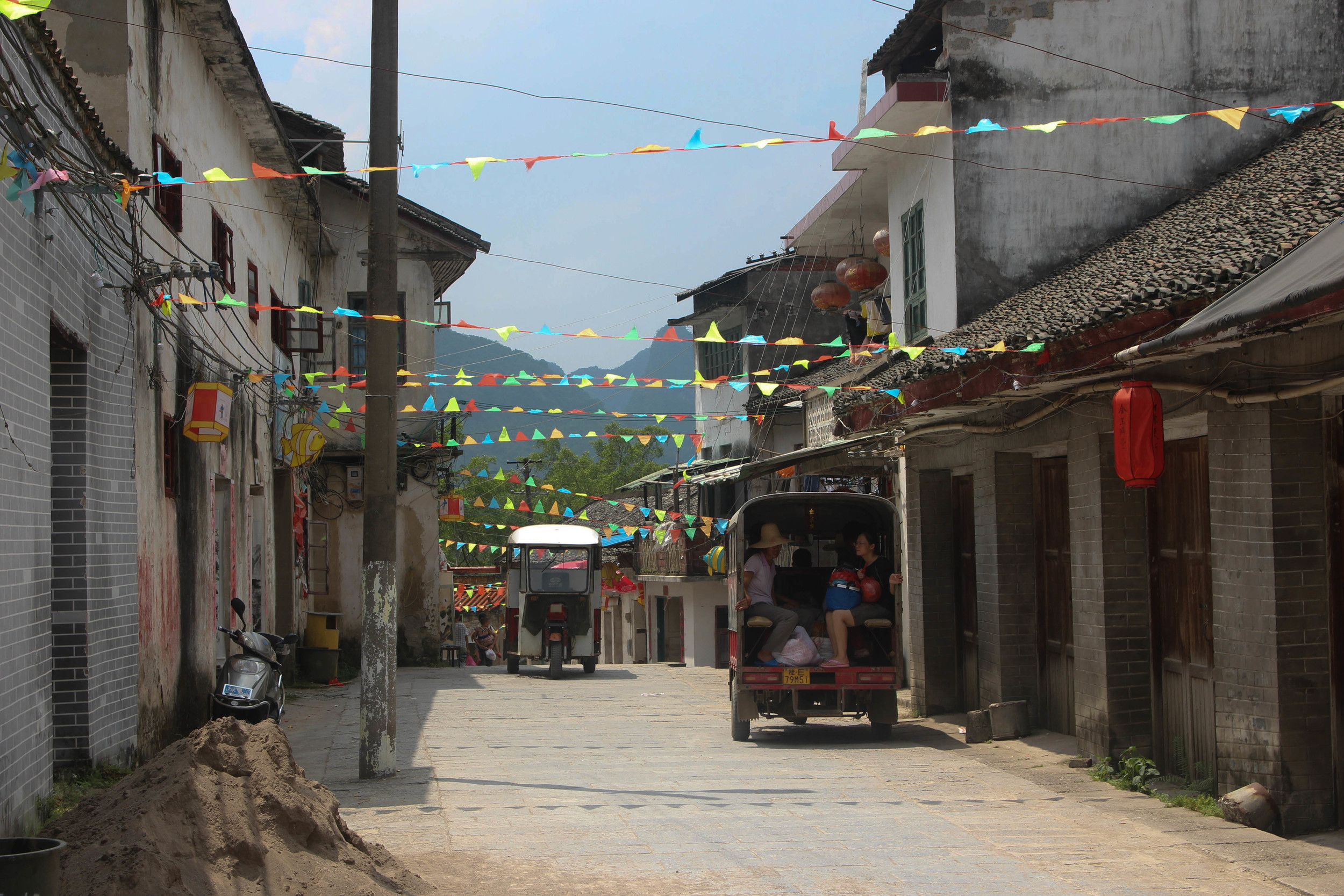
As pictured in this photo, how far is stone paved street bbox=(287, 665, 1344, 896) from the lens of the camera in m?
6.54

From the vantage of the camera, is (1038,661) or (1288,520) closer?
(1288,520)

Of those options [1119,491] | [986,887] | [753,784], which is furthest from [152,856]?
[1119,491]

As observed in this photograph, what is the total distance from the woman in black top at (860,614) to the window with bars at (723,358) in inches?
638

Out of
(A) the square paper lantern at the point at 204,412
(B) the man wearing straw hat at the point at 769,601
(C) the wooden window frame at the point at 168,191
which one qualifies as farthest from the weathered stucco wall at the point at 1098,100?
(C) the wooden window frame at the point at 168,191

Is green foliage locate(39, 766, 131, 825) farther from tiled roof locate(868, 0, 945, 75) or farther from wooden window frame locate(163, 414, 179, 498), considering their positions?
tiled roof locate(868, 0, 945, 75)

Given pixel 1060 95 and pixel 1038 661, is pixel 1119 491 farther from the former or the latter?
pixel 1060 95

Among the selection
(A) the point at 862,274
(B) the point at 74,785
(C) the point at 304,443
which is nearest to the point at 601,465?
(C) the point at 304,443

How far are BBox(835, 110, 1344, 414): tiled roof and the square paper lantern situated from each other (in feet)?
20.9

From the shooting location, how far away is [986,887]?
6.32m

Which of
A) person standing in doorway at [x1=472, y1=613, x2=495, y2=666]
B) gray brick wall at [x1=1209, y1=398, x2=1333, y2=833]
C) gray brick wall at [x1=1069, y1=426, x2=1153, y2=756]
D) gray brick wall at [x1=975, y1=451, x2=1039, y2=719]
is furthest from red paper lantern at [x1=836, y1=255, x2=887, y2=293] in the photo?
person standing in doorway at [x1=472, y1=613, x2=495, y2=666]

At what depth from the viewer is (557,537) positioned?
22.8 meters

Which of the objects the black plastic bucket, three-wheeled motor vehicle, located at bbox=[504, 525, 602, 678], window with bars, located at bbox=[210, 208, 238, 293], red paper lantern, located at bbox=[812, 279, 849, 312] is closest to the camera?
the black plastic bucket

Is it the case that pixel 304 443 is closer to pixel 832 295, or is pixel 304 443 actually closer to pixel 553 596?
pixel 553 596

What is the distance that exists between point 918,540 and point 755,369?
1456 cm
